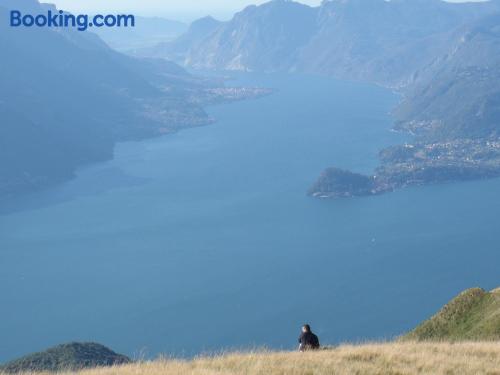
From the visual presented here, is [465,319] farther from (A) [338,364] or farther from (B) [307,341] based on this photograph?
(A) [338,364]

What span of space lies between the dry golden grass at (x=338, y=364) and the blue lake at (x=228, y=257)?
1683 inches

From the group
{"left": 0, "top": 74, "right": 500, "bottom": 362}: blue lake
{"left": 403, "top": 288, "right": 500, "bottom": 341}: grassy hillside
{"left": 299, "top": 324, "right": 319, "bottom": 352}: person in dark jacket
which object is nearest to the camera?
{"left": 299, "top": 324, "right": 319, "bottom": 352}: person in dark jacket

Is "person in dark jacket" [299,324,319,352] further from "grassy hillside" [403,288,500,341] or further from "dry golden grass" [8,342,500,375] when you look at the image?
"grassy hillside" [403,288,500,341]

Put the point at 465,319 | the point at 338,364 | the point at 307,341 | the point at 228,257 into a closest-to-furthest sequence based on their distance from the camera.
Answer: the point at 338,364 < the point at 307,341 < the point at 465,319 < the point at 228,257

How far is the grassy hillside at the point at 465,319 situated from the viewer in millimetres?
21406

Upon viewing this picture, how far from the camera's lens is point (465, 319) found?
2302 cm

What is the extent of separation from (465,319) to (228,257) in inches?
3436

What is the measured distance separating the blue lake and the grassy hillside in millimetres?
35572

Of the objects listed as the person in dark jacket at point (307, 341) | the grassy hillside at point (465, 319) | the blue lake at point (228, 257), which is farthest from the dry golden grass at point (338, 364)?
the blue lake at point (228, 257)

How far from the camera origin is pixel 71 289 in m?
100

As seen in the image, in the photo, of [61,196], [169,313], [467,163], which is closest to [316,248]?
[169,313]

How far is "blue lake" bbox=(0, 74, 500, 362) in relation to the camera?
84438 millimetres

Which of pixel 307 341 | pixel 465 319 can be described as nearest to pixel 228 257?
pixel 465 319

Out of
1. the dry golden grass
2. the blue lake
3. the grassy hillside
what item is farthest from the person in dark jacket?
the blue lake
